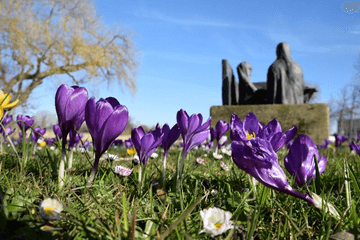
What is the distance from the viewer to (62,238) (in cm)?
87

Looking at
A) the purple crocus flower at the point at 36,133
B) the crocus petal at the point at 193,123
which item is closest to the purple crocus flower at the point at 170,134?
the crocus petal at the point at 193,123

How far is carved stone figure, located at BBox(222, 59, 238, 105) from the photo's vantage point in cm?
1009

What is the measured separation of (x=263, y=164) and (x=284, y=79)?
7.24 m

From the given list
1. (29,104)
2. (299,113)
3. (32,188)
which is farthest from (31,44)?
(32,188)

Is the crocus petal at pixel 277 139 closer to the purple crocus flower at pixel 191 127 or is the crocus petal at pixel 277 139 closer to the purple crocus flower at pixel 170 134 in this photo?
the purple crocus flower at pixel 191 127

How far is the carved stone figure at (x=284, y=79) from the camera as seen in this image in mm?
7562

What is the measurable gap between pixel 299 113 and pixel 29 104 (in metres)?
18.7

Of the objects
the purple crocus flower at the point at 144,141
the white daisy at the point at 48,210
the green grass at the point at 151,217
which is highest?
the purple crocus flower at the point at 144,141

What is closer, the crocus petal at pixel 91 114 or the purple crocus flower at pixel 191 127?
the crocus petal at pixel 91 114

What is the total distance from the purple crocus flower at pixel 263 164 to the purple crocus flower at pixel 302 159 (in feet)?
0.81

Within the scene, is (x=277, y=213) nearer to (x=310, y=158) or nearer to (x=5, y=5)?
(x=310, y=158)

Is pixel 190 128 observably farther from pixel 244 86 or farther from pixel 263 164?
pixel 244 86

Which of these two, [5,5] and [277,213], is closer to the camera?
[277,213]

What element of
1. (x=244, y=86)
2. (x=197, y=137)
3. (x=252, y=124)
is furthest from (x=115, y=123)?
(x=244, y=86)
